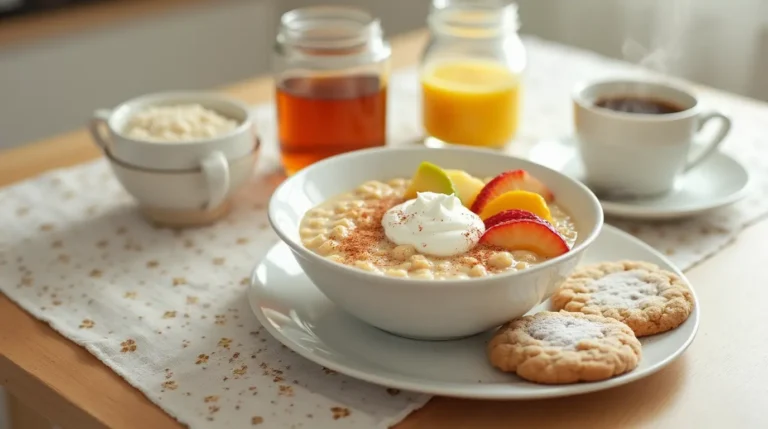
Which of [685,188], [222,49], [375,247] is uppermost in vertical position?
[375,247]

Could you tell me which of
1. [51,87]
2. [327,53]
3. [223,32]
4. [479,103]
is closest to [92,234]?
[327,53]

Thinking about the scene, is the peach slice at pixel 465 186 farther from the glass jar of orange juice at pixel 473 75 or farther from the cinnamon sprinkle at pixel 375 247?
the glass jar of orange juice at pixel 473 75

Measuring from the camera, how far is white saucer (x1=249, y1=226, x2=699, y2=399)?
93 centimetres

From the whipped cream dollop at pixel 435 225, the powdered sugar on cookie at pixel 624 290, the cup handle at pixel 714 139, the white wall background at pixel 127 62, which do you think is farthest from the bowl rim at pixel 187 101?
the white wall background at pixel 127 62

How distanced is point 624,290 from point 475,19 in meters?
0.66

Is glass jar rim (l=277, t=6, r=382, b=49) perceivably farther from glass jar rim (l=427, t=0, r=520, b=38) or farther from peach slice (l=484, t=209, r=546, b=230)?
peach slice (l=484, t=209, r=546, b=230)

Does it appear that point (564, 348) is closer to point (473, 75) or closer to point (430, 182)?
point (430, 182)

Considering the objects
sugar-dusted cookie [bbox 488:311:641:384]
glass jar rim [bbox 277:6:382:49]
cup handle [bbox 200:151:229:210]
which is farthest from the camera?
glass jar rim [bbox 277:6:382:49]

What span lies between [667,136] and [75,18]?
2032mm

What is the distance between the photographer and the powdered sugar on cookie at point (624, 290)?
3.48ft

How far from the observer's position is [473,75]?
5.19 ft

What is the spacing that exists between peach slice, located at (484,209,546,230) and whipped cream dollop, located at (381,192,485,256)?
0.01 metres

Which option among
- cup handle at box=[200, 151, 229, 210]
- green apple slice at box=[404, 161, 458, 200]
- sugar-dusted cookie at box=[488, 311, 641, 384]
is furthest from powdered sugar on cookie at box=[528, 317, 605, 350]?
cup handle at box=[200, 151, 229, 210]

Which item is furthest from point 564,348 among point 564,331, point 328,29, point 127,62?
point 127,62
